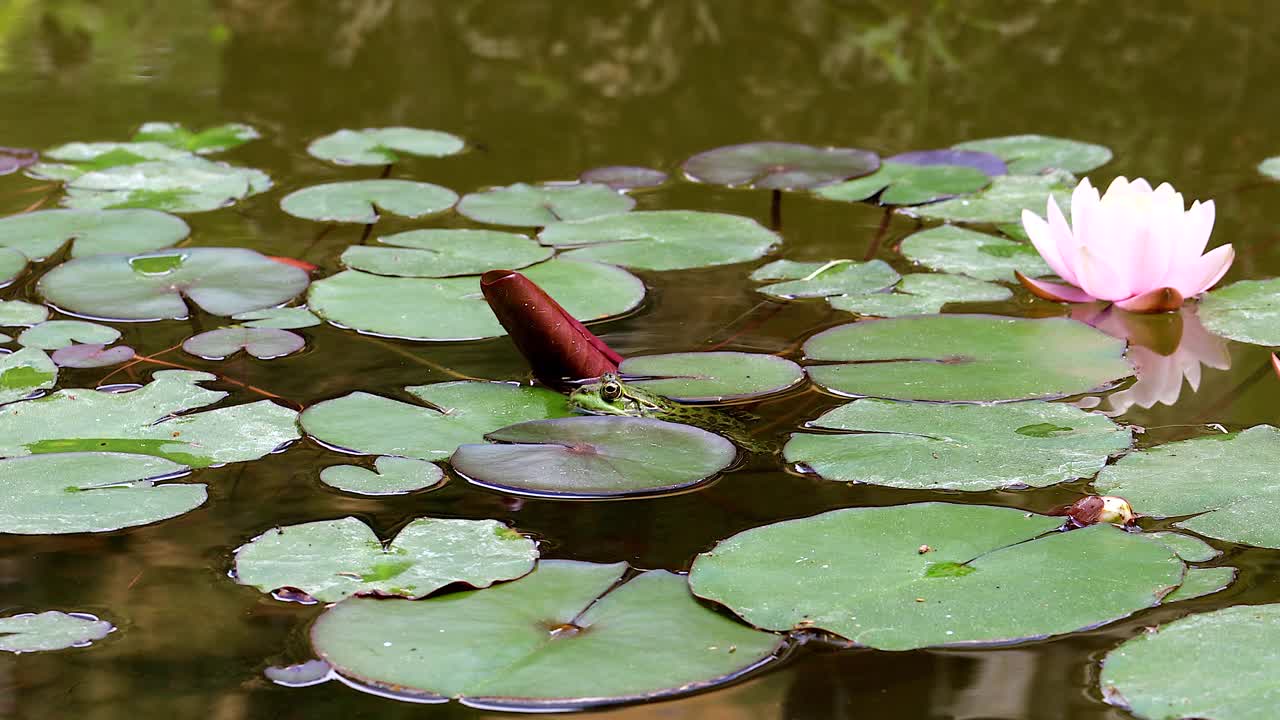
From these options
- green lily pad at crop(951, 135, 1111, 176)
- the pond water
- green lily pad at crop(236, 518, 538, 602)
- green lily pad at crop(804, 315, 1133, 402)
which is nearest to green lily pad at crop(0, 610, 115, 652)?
the pond water

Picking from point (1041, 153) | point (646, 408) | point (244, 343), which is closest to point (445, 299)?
point (244, 343)

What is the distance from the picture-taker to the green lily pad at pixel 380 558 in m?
1.54

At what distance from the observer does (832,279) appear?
273cm

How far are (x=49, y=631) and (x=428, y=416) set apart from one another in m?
0.68

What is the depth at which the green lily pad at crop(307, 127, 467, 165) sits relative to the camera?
362 cm

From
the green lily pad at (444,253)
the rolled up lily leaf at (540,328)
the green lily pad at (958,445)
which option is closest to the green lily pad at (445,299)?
the green lily pad at (444,253)

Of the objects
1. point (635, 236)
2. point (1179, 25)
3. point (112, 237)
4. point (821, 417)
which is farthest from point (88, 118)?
point (1179, 25)

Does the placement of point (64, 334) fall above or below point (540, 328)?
below

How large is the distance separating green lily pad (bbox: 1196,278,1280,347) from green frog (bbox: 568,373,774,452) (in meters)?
1.01

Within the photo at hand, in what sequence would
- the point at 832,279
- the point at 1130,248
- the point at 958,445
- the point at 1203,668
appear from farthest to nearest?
the point at 832,279
the point at 1130,248
the point at 958,445
the point at 1203,668

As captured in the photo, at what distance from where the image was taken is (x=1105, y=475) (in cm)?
183

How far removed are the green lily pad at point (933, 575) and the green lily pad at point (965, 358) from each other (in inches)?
18.7

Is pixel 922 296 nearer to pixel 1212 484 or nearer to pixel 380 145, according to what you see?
pixel 1212 484

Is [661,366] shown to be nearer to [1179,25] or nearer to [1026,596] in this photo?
[1026,596]
